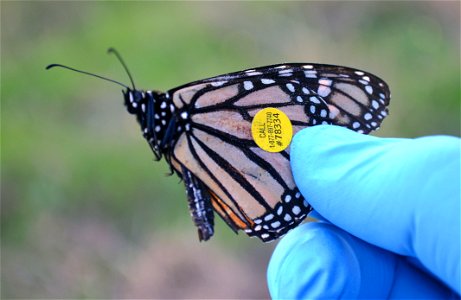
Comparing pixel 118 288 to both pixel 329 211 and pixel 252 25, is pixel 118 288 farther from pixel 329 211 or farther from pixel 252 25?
pixel 252 25

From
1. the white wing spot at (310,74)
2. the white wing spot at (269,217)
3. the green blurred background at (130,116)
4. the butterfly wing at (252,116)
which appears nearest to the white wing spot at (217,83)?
the butterfly wing at (252,116)

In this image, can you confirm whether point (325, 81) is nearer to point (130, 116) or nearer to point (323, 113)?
point (323, 113)

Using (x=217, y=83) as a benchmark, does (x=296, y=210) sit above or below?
below

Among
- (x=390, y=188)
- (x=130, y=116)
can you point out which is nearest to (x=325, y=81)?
(x=390, y=188)

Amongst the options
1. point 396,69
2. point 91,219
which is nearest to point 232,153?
point 91,219

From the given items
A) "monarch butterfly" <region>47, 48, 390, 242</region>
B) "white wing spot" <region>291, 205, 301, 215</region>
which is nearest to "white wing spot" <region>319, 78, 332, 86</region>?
"monarch butterfly" <region>47, 48, 390, 242</region>
